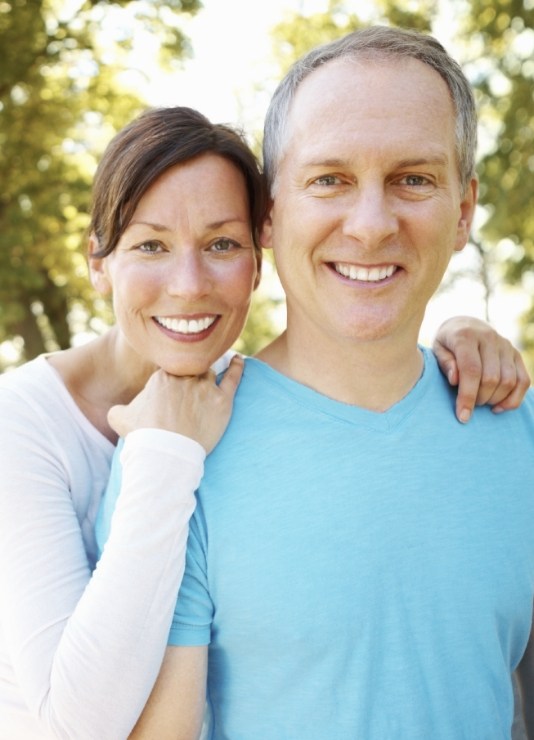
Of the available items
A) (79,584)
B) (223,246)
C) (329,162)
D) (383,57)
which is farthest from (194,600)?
(383,57)

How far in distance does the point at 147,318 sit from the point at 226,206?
0.37 m

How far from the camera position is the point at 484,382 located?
218 cm

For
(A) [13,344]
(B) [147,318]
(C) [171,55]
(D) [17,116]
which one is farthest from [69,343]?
(B) [147,318]

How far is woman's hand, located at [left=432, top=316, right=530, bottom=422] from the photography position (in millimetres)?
2180

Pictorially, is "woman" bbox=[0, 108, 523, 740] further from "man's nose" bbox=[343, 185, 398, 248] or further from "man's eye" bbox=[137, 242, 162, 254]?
"man's nose" bbox=[343, 185, 398, 248]

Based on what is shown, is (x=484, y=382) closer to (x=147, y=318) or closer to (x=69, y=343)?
(x=147, y=318)

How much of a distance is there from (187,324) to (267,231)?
0.32 m

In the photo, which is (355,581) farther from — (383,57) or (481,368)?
(383,57)

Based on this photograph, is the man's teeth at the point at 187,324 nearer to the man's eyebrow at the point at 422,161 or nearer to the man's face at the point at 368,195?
the man's face at the point at 368,195

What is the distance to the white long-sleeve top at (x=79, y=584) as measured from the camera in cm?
178

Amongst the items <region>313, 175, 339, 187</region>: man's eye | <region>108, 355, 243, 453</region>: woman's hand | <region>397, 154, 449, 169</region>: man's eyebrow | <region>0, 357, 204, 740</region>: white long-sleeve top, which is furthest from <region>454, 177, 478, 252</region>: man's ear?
<region>0, 357, 204, 740</region>: white long-sleeve top

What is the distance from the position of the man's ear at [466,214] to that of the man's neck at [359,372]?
0.33 meters

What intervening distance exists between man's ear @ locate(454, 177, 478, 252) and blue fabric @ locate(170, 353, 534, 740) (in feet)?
1.69

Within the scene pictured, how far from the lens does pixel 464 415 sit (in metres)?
2.13
